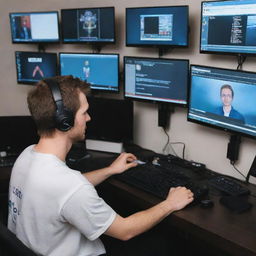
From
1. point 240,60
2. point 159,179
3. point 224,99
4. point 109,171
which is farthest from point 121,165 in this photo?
point 240,60

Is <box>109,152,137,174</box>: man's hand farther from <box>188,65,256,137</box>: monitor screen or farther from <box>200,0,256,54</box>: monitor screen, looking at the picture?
<box>200,0,256,54</box>: monitor screen

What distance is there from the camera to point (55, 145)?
1384 millimetres

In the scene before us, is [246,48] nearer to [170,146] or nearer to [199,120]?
[199,120]

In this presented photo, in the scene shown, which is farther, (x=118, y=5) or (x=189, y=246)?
(x=118, y=5)

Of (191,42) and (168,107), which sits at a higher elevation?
(191,42)

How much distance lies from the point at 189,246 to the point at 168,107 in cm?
91

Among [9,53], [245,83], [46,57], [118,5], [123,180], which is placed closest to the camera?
[245,83]

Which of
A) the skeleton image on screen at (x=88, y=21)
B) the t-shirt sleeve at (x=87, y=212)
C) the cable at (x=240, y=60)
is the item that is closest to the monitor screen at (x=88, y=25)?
the skeleton image on screen at (x=88, y=21)

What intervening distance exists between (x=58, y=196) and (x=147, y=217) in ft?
1.25

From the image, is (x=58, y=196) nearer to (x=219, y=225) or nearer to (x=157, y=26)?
(x=219, y=225)

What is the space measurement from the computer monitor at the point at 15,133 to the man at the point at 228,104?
4.49 feet

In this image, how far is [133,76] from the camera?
2.43 m

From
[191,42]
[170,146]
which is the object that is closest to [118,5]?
[191,42]

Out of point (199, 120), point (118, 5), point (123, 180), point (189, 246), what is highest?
point (118, 5)
